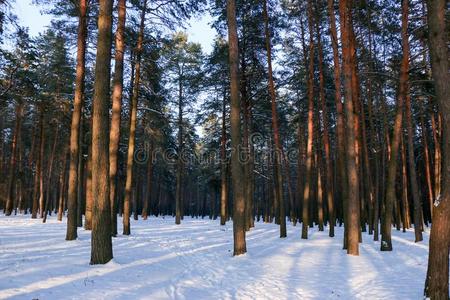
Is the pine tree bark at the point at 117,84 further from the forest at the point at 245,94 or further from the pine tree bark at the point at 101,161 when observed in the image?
the pine tree bark at the point at 101,161

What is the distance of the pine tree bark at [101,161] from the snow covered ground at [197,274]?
1.69 ft

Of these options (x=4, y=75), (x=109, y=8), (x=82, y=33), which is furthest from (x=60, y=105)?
(x=109, y=8)

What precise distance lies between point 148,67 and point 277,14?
284 inches

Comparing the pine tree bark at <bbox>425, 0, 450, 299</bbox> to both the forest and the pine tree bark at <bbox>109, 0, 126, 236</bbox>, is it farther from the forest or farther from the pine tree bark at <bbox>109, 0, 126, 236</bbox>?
the pine tree bark at <bbox>109, 0, 126, 236</bbox>

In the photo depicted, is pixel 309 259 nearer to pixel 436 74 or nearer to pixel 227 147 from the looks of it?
pixel 436 74

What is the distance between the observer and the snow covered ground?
6.21 metres

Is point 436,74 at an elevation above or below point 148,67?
below

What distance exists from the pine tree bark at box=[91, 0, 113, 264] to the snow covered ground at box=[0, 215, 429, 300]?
52cm

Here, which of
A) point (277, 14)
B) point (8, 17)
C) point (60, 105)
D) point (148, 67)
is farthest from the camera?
point (60, 105)

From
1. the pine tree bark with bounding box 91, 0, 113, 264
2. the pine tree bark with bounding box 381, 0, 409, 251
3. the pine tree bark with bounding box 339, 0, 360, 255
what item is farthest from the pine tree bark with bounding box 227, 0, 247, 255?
the pine tree bark with bounding box 381, 0, 409, 251

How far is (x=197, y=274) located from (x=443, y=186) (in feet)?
17.0

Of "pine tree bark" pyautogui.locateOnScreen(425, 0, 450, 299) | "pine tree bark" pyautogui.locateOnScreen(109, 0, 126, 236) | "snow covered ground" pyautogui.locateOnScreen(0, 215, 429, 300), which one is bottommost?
"snow covered ground" pyautogui.locateOnScreen(0, 215, 429, 300)

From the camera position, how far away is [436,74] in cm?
605

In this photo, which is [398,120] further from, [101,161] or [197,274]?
[101,161]
